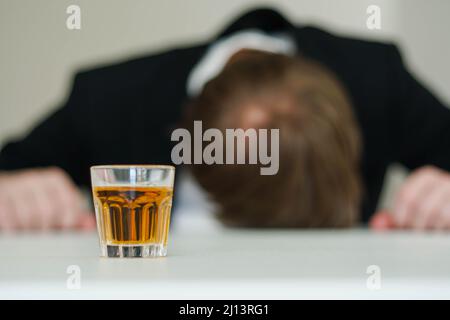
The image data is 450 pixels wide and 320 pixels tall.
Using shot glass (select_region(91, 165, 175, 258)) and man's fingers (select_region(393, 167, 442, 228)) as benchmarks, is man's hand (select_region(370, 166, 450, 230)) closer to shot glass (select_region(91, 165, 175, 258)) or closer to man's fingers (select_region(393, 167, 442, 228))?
man's fingers (select_region(393, 167, 442, 228))

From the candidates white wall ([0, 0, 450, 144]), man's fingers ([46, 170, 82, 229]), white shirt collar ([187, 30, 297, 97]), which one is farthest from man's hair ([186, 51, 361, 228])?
white wall ([0, 0, 450, 144])

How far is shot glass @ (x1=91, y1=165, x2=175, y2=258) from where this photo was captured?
49cm

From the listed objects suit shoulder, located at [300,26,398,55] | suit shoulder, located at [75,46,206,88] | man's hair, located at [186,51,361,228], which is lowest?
man's hair, located at [186,51,361,228]

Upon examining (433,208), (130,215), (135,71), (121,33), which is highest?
(121,33)

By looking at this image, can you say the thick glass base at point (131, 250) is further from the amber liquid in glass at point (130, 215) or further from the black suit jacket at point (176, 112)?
the black suit jacket at point (176, 112)

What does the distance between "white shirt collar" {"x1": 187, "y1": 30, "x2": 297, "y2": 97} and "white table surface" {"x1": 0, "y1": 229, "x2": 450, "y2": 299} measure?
1.02 m

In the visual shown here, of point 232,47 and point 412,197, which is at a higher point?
point 232,47

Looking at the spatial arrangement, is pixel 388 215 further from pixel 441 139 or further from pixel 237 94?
pixel 441 139

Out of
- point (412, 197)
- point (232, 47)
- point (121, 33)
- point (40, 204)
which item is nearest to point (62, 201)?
point (40, 204)

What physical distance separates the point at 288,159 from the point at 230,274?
0.67 meters

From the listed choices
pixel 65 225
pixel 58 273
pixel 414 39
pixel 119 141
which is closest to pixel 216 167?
pixel 65 225

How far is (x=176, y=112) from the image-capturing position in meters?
1.59

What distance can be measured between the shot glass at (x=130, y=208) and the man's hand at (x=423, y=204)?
648 mm

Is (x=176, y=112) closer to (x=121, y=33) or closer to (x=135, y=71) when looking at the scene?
(x=135, y=71)
